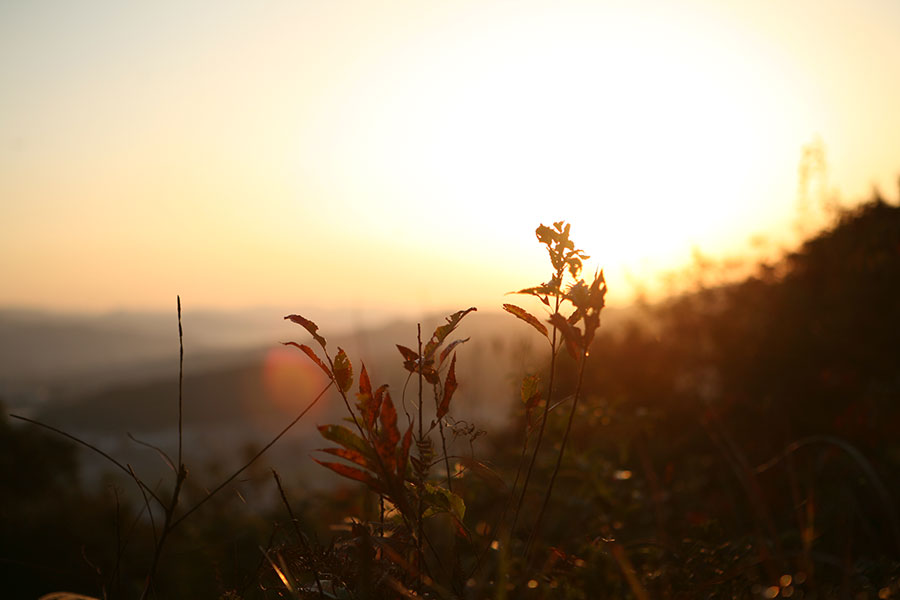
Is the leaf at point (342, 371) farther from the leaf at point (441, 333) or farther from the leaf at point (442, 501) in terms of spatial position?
the leaf at point (442, 501)

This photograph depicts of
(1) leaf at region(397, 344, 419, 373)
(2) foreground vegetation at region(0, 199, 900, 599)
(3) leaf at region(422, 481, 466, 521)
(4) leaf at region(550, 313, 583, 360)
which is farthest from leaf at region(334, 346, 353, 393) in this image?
(4) leaf at region(550, 313, 583, 360)

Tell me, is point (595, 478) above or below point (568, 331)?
below

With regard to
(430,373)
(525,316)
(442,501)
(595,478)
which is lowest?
(595,478)

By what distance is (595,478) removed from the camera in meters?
2.35

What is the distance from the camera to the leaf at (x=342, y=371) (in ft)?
4.16

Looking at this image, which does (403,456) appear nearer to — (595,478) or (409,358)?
(409,358)

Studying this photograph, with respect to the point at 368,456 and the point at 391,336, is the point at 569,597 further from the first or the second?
the point at 391,336

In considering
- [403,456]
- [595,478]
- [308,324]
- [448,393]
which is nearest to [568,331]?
[448,393]

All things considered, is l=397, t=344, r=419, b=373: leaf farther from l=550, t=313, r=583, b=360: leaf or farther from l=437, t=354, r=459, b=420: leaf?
l=550, t=313, r=583, b=360: leaf

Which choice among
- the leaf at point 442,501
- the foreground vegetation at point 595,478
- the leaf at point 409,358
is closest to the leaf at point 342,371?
the foreground vegetation at point 595,478

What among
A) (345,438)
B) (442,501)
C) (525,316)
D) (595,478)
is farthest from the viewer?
(595,478)

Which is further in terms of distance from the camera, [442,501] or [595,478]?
[595,478]

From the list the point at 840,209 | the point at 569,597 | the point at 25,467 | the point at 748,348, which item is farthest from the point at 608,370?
the point at 25,467

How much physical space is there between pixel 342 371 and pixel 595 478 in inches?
55.6
